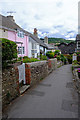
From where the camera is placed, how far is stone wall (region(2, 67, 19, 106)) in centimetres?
406

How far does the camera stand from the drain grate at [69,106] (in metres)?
4.14

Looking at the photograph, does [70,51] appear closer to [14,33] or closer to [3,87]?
[14,33]

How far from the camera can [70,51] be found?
142 feet

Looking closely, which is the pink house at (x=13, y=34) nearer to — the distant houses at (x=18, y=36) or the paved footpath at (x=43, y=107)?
the distant houses at (x=18, y=36)

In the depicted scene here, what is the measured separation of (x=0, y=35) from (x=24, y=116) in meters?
11.4

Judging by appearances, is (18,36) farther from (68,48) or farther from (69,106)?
(68,48)

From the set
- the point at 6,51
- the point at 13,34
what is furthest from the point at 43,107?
the point at 13,34

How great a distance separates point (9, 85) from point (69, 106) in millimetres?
2818

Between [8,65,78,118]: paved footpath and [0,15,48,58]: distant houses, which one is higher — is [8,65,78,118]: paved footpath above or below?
below

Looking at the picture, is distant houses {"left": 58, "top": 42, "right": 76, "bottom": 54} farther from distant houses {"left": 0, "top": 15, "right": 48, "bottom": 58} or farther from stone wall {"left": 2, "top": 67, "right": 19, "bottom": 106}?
stone wall {"left": 2, "top": 67, "right": 19, "bottom": 106}

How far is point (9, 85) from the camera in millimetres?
4391

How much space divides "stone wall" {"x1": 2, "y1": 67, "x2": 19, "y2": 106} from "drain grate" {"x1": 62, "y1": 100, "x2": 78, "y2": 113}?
2368mm

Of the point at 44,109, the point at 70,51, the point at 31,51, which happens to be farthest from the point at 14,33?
the point at 70,51

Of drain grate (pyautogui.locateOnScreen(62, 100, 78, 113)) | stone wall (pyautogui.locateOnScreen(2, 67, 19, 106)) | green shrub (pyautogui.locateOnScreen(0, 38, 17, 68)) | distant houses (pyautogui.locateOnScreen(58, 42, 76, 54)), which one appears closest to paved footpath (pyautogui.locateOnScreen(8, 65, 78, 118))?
drain grate (pyautogui.locateOnScreen(62, 100, 78, 113))
